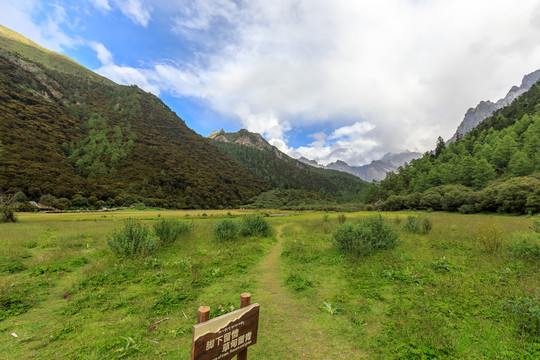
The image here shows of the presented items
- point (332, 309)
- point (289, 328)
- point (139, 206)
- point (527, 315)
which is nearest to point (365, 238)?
point (332, 309)

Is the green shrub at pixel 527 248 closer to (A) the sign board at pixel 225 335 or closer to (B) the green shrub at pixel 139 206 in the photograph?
(A) the sign board at pixel 225 335

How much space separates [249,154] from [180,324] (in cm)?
17642

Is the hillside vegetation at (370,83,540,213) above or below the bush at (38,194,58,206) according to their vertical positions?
above

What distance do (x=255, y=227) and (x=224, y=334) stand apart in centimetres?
1548

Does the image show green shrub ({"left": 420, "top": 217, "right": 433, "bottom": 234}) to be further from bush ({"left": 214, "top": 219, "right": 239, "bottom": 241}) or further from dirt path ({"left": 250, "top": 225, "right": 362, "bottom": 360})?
bush ({"left": 214, "top": 219, "right": 239, "bottom": 241})

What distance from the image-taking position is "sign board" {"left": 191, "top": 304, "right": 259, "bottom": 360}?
88.3 inches

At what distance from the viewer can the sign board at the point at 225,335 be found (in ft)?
7.36

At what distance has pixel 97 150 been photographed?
66.4 meters

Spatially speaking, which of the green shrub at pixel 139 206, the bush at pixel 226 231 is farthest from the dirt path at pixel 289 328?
the green shrub at pixel 139 206

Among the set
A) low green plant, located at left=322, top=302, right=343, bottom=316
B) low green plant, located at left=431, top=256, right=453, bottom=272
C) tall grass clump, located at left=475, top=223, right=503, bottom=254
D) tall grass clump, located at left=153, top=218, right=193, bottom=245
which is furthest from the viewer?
tall grass clump, located at left=153, top=218, right=193, bottom=245

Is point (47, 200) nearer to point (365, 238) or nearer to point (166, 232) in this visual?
point (166, 232)

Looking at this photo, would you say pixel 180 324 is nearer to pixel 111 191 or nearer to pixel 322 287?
pixel 322 287

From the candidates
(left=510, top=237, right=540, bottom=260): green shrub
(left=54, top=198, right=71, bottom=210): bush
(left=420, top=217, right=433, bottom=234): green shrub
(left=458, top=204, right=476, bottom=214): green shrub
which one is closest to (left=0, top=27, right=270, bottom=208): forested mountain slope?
(left=54, top=198, right=71, bottom=210): bush

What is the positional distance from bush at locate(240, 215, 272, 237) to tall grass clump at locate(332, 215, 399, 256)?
7.13m
